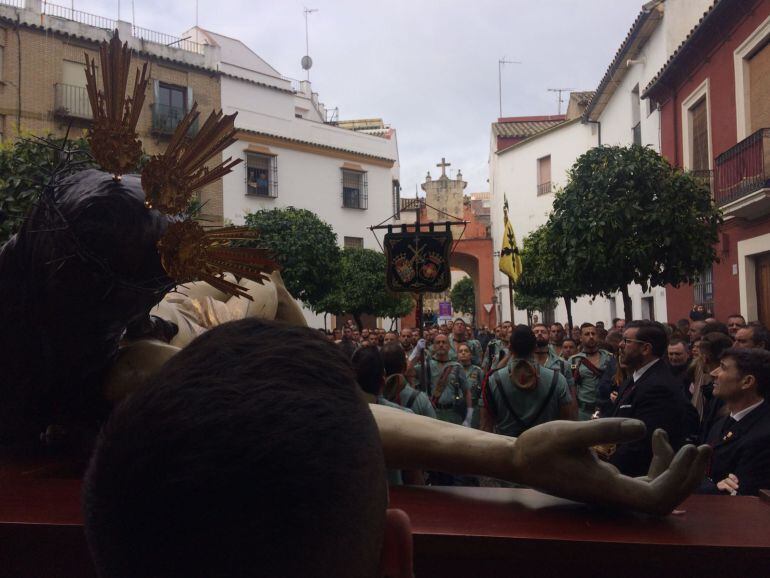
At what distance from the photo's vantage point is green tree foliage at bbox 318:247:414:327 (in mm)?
23094

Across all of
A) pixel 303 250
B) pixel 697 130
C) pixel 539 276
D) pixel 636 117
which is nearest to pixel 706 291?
pixel 697 130

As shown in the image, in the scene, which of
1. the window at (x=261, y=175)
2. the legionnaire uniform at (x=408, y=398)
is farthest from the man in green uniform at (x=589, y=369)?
the window at (x=261, y=175)

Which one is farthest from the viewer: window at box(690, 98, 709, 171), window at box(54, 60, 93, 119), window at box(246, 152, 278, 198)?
window at box(246, 152, 278, 198)

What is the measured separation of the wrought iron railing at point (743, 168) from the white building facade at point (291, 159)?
48.3 ft

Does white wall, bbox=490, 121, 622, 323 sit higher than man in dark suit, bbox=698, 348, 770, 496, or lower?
higher

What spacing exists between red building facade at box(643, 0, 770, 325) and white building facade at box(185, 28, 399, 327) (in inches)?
536

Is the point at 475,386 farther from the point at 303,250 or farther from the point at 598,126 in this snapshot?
the point at 598,126

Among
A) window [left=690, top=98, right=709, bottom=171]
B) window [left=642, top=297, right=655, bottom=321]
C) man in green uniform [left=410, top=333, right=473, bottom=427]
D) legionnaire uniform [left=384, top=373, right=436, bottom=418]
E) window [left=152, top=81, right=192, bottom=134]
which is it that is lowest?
man in green uniform [left=410, top=333, right=473, bottom=427]

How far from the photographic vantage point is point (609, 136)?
914 inches

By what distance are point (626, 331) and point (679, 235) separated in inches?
247

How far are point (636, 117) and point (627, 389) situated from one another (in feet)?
56.5

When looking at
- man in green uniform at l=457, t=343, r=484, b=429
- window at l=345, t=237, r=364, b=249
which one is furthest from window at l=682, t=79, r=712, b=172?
window at l=345, t=237, r=364, b=249

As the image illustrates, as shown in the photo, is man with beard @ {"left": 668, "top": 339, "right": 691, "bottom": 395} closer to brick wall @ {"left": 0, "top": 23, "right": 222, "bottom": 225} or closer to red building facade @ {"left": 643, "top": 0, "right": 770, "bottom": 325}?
red building facade @ {"left": 643, "top": 0, "right": 770, "bottom": 325}

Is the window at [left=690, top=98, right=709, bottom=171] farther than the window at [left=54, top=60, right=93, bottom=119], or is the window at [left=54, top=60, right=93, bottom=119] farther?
the window at [left=54, top=60, right=93, bottom=119]
